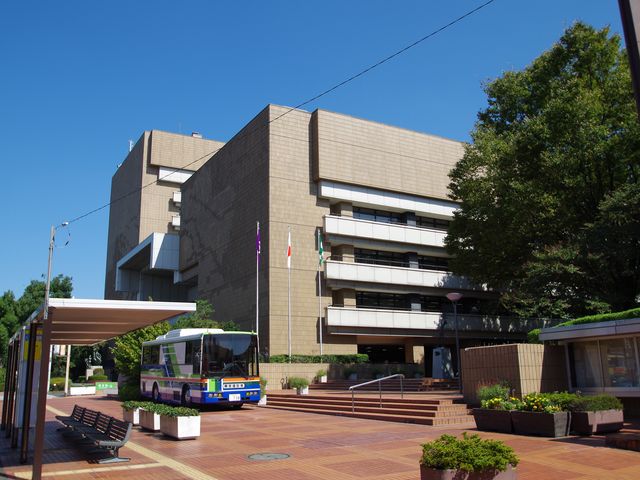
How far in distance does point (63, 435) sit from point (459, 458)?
12864 millimetres

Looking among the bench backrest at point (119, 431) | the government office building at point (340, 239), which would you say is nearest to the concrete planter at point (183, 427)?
the bench backrest at point (119, 431)

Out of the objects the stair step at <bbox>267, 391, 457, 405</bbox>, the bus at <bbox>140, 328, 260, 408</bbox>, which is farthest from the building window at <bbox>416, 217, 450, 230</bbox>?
the bus at <bbox>140, 328, 260, 408</bbox>

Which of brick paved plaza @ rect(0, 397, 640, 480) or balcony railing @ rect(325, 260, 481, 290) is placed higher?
→ balcony railing @ rect(325, 260, 481, 290)

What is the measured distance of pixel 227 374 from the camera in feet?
77.5

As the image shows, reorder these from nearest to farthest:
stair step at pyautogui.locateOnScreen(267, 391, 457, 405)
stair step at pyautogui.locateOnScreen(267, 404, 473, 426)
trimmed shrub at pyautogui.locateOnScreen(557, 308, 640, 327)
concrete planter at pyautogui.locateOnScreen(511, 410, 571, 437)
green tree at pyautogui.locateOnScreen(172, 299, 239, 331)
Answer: concrete planter at pyautogui.locateOnScreen(511, 410, 571, 437), trimmed shrub at pyautogui.locateOnScreen(557, 308, 640, 327), stair step at pyautogui.locateOnScreen(267, 404, 473, 426), stair step at pyautogui.locateOnScreen(267, 391, 457, 405), green tree at pyautogui.locateOnScreen(172, 299, 239, 331)

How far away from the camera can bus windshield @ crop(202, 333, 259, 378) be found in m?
23.2

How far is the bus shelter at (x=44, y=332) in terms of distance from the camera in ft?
31.1

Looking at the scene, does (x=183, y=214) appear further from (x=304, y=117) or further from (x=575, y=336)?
(x=575, y=336)

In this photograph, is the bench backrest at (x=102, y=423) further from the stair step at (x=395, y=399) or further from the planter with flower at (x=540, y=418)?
the stair step at (x=395, y=399)

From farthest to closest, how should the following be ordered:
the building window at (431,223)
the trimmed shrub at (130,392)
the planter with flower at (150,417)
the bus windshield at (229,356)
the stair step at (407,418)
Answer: the building window at (431,223) < the trimmed shrub at (130,392) < the bus windshield at (229,356) < the stair step at (407,418) < the planter with flower at (150,417)

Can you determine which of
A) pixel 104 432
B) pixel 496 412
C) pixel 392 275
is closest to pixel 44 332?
pixel 104 432

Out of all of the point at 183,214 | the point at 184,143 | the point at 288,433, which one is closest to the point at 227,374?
the point at 288,433

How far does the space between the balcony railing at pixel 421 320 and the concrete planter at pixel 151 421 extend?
74.6 ft

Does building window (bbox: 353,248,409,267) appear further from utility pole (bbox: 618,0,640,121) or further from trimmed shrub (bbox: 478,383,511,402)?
utility pole (bbox: 618,0,640,121)
